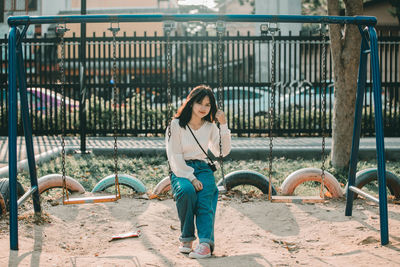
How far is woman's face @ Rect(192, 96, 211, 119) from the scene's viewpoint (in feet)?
13.4

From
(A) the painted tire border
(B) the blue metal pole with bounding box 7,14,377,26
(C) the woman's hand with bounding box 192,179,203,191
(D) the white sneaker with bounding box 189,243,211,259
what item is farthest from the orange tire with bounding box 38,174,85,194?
(D) the white sneaker with bounding box 189,243,211,259

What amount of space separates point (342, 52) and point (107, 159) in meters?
4.24

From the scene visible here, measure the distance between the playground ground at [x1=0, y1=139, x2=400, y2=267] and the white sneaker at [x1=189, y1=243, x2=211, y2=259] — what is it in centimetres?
5

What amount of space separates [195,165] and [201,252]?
70 cm

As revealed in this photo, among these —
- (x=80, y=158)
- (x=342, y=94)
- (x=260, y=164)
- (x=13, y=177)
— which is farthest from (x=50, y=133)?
(x=13, y=177)

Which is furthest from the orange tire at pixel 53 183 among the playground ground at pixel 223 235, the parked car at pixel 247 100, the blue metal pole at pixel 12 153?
the parked car at pixel 247 100

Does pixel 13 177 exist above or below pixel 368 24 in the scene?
below

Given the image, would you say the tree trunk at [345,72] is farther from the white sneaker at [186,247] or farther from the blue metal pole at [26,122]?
the blue metal pole at [26,122]

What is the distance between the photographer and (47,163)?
8.23 metres

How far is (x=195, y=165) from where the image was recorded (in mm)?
4086

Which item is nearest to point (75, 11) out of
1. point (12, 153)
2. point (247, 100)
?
point (247, 100)

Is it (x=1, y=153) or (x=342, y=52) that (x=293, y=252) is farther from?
(x=1, y=153)

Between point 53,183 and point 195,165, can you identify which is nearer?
point 195,165

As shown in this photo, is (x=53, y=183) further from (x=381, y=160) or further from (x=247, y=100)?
(x=247, y=100)
